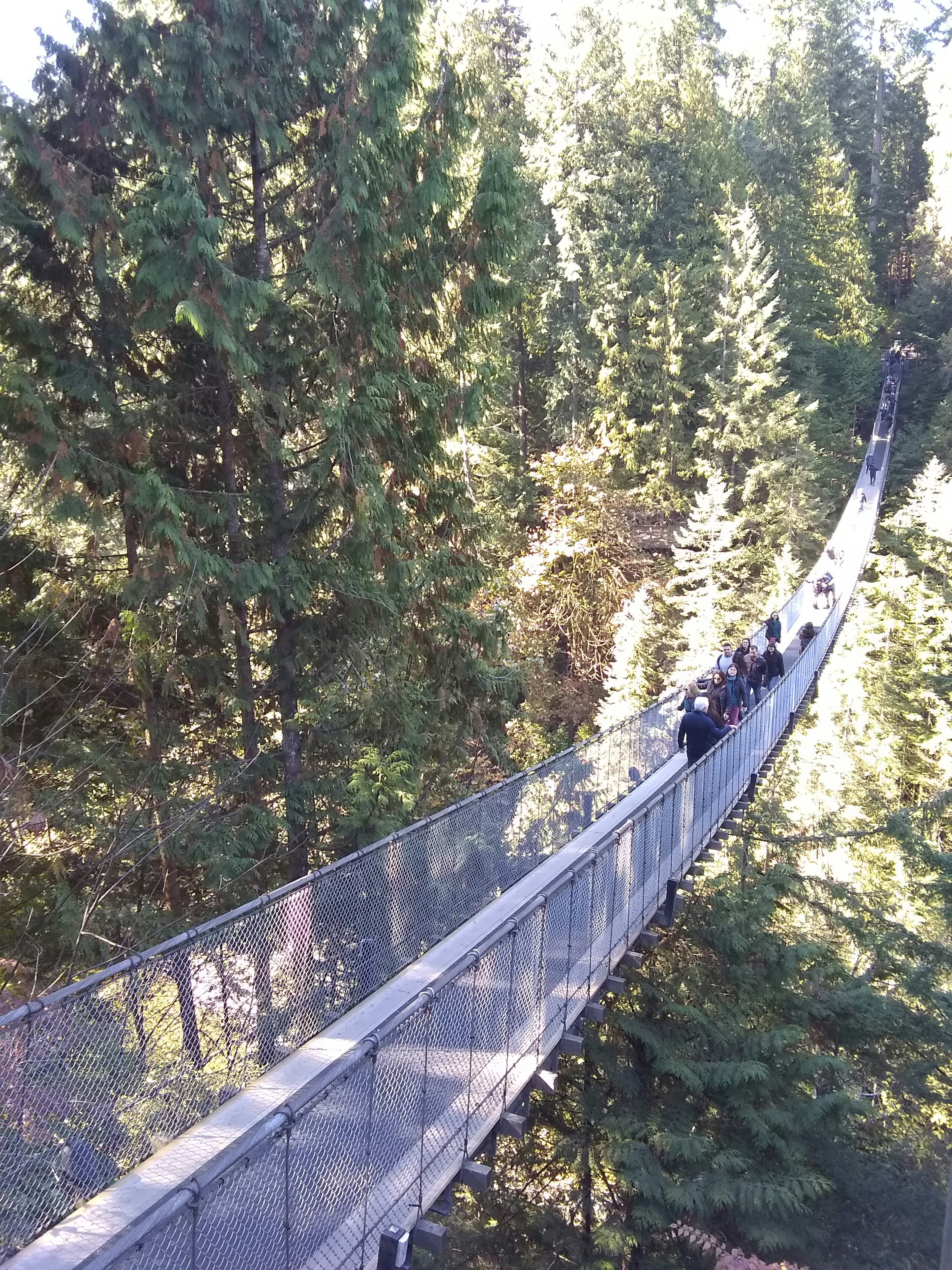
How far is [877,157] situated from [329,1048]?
1746 inches

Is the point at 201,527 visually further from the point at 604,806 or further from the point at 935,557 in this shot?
the point at 935,557

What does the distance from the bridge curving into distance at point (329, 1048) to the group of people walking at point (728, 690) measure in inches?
44.3

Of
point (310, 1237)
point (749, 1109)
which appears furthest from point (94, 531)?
point (749, 1109)

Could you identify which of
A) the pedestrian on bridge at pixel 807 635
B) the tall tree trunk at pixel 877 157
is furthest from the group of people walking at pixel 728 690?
the tall tree trunk at pixel 877 157

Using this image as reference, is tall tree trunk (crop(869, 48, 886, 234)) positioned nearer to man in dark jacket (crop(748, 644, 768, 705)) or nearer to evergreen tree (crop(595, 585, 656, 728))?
evergreen tree (crop(595, 585, 656, 728))

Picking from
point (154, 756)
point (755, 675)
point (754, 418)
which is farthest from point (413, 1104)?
point (754, 418)

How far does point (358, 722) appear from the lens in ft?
27.7

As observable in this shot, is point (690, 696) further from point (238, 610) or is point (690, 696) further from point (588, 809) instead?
point (238, 610)

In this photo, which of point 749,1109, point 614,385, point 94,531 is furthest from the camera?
point 614,385

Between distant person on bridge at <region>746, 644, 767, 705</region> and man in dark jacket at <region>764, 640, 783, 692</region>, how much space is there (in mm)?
112

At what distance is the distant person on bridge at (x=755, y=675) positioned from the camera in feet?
37.0

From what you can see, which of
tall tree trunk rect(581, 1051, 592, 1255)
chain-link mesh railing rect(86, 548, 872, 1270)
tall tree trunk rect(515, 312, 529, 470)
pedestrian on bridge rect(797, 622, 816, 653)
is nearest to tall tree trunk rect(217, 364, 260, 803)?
chain-link mesh railing rect(86, 548, 872, 1270)

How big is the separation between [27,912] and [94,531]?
2721 millimetres

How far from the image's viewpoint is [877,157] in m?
39.3
